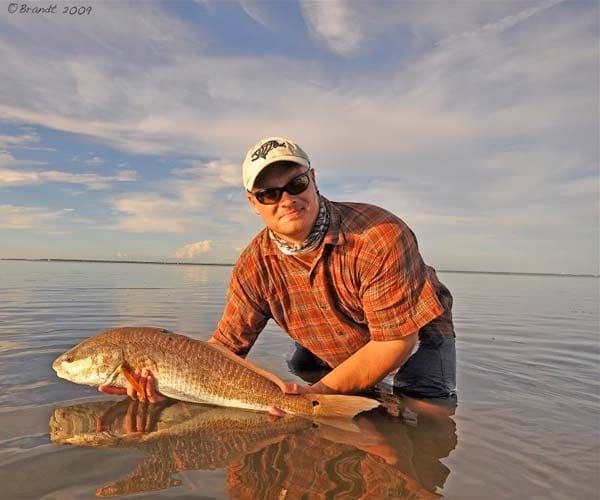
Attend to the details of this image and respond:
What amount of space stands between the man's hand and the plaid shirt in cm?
75

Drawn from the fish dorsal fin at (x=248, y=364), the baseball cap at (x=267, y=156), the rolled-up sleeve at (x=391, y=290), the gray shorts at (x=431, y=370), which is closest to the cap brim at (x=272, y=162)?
the baseball cap at (x=267, y=156)

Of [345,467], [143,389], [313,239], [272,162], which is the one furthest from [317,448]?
[272,162]

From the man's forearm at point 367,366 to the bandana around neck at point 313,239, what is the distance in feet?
3.09

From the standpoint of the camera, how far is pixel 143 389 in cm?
415

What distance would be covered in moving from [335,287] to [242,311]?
948 millimetres

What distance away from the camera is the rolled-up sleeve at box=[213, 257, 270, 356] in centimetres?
445

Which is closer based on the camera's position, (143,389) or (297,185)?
(297,185)

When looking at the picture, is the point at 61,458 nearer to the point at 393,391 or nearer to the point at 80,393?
the point at 80,393

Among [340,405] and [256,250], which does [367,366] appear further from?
[256,250]

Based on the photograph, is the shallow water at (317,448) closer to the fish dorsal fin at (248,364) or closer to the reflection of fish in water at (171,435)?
the reflection of fish in water at (171,435)

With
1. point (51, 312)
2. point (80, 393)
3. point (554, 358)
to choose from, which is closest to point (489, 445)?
point (80, 393)

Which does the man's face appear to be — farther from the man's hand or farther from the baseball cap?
the man's hand

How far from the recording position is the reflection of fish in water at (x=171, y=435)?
283 centimetres

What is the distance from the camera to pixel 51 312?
9.73 metres
